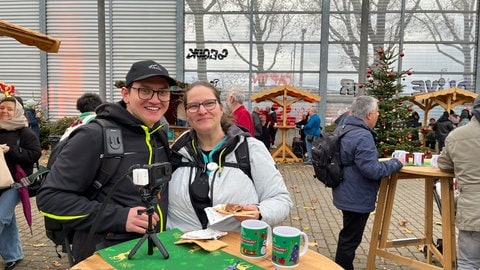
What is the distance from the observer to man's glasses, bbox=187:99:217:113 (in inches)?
88.4

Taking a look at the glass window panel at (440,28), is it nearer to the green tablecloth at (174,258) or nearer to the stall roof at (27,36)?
the stall roof at (27,36)

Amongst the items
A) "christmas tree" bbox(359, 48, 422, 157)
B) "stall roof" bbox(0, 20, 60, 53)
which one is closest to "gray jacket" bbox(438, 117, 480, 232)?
"stall roof" bbox(0, 20, 60, 53)

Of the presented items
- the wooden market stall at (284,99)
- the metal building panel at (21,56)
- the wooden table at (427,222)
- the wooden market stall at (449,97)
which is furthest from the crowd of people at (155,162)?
the metal building panel at (21,56)

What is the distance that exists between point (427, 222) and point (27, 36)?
6009 millimetres

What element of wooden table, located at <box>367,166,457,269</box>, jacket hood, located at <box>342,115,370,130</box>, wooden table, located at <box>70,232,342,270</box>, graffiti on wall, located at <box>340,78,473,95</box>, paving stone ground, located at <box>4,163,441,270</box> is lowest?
paving stone ground, located at <box>4,163,441,270</box>

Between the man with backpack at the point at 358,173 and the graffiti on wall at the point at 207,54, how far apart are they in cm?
1323

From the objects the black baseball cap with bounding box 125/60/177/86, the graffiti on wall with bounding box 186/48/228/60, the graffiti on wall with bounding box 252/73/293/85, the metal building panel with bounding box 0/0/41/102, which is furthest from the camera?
the metal building panel with bounding box 0/0/41/102

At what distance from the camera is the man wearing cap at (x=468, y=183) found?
3170 mm

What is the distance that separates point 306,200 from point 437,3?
12.4m

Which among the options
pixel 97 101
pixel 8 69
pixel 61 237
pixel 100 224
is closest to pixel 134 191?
pixel 100 224

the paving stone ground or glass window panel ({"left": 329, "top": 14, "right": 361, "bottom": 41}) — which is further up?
glass window panel ({"left": 329, "top": 14, "right": 361, "bottom": 41})

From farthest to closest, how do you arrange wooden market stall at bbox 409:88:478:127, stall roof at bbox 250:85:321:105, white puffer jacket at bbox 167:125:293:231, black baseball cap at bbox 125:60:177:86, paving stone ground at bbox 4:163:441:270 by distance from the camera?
stall roof at bbox 250:85:321:105, wooden market stall at bbox 409:88:478:127, paving stone ground at bbox 4:163:441:270, white puffer jacket at bbox 167:125:293:231, black baseball cap at bbox 125:60:177:86

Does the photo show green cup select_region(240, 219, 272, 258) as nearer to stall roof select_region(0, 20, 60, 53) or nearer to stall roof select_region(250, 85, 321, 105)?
stall roof select_region(0, 20, 60, 53)

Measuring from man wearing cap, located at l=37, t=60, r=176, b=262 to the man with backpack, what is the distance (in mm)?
2198
